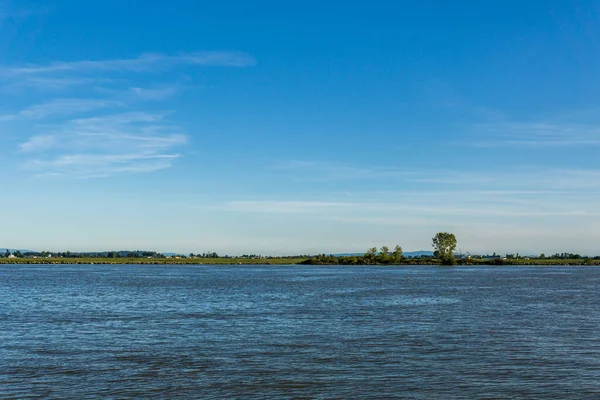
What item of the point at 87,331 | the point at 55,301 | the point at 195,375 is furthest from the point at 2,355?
the point at 55,301

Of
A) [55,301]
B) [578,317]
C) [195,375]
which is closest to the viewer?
[195,375]

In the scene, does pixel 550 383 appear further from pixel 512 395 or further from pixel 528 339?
pixel 528 339

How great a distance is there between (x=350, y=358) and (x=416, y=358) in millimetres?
3283

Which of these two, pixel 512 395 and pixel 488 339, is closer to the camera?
Result: pixel 512 395

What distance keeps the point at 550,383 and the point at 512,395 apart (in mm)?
2934

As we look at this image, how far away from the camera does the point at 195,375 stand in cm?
2489

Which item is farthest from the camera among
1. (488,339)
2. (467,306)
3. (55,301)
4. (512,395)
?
(55,301)

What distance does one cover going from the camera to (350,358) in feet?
92.9

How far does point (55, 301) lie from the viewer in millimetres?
62125

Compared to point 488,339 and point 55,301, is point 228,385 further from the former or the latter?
point 55,301

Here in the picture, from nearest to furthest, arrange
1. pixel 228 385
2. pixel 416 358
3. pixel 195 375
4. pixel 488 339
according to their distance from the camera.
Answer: pixel 228 385 < pixel 195 375 < pixel 416 358 < pixel 488 339

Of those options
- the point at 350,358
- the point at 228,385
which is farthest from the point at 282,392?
the point at 350,358

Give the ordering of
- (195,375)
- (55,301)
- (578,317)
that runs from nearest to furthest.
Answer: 1. (195,375)
2. (578,317)
3. (55,301)

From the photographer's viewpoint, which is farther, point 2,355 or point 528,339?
point 528,339
